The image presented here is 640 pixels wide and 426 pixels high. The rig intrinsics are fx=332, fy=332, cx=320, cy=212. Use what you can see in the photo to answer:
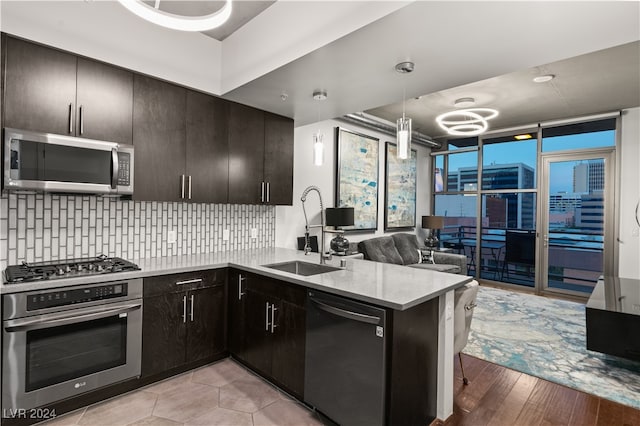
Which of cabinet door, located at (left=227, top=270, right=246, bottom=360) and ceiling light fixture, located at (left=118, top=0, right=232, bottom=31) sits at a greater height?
ceiling light fixture, located at (left=118, top=0, right=232, bottom=31)

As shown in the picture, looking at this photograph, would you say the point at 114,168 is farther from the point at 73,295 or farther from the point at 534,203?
the point at 534,203

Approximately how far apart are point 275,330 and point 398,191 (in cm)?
455

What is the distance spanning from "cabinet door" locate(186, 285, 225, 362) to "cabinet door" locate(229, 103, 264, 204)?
0.97 meters

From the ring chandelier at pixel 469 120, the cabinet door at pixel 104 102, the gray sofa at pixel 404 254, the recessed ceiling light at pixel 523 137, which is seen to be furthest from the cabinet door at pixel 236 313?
the recessed ceiling light at pixel 523 137

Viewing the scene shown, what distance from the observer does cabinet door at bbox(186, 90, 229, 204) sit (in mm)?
3052

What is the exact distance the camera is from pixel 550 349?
344cm

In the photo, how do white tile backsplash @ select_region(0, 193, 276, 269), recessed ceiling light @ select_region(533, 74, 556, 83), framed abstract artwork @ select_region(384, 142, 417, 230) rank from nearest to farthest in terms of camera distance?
white tile backsplash @ select_region(0, 193, 276, 269)
recessed ceiling light @ select_region(533, 74, 556, 83)
framed abstract artwork @ select_region(384, 142, 417, 230)

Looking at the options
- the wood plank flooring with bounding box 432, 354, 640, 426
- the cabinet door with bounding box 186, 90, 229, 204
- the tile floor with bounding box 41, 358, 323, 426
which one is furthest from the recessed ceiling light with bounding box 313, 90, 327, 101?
the wood plank flooring with bounding box 432, 354, 640, 426

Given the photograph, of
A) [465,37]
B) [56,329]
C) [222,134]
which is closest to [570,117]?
[465,37]

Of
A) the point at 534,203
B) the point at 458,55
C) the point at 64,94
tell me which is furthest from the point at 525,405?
the point at 534,203

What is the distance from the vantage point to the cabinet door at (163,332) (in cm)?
252

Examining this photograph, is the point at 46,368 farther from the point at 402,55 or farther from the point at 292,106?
the point at 402,55

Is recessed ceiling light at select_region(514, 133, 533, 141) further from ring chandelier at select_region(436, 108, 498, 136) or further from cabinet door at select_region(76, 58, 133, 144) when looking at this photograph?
cabinet door at select_region(76, 58, 133, 144)

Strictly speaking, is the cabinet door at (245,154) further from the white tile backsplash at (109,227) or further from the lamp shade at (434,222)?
the lamp shade at (434,222)
